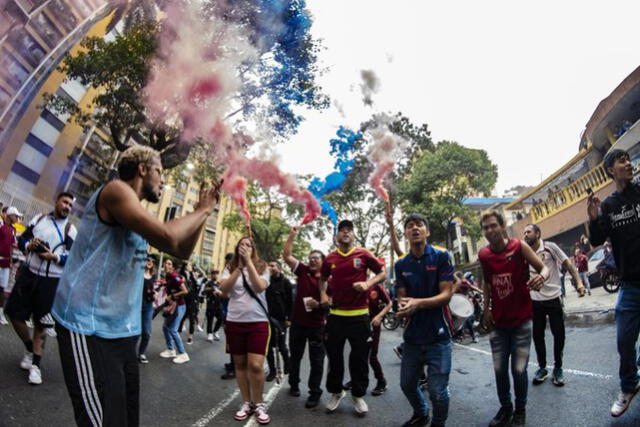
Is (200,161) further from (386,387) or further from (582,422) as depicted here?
(582,422)

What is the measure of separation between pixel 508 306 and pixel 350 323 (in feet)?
5.56

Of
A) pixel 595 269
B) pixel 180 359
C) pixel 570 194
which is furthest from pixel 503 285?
pixel 570 194

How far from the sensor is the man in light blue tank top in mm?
1715

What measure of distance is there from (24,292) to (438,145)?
26.5m

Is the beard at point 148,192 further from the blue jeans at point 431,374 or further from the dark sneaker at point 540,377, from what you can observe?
the dark sneaker at point 540,377

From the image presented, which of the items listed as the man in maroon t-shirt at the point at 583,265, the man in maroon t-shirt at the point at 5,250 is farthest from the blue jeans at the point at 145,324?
the man in maroon t-shirt at the point at 583,265

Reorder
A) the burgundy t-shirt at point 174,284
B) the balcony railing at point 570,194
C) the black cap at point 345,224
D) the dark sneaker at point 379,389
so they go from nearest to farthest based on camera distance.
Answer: the black cap at point 345,224 → the dark sneaker at point 379,389 → the burgundy t-shirt at point 174,284 → the balcony railing at point 570,194

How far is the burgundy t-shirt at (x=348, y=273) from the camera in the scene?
4359 mm

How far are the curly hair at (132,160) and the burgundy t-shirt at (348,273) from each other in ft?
9.39

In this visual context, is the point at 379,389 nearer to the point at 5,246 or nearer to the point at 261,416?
the point at 261,416

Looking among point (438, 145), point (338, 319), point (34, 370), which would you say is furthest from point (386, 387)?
point (438, 145)

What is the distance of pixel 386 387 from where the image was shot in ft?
17.5

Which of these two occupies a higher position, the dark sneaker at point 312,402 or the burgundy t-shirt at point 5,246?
the burgundy t-shirt at point 5,246

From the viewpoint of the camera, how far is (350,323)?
4320 millimetres
